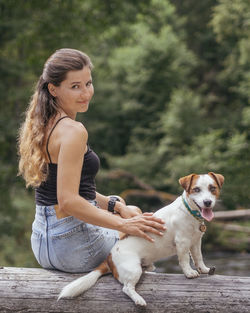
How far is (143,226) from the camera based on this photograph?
9.41 feet

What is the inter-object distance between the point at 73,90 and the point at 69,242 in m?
0.91

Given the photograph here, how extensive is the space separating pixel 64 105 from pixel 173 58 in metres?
20.5

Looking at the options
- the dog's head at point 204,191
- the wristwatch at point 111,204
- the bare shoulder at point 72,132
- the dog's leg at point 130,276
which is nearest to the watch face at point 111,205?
the wristwatch at point 111,204

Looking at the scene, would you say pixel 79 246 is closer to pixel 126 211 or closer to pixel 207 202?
pixel 126 211

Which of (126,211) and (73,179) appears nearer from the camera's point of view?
(73,179)

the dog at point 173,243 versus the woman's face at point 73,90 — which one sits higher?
the woman's face at point 73,90

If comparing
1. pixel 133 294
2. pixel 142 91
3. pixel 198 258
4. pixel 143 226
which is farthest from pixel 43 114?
pixel 142 91

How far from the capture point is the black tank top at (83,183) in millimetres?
2879

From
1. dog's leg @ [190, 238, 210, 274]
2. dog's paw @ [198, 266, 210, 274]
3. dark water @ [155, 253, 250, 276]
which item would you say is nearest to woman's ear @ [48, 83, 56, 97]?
dog's leg @ [190, 238, 210, 274]

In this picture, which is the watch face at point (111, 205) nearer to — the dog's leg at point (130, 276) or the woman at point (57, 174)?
the woman at point (57, 174)

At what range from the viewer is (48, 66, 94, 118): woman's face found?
292 cm

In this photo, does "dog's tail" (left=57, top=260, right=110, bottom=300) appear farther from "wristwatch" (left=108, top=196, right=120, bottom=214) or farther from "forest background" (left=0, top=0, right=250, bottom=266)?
"forest background" (left=0, top=0, right=250, bottom=266)

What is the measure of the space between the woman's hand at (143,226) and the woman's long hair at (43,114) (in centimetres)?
57

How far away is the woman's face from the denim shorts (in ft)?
2.01
